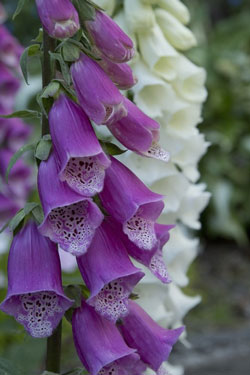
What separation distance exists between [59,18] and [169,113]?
55cm

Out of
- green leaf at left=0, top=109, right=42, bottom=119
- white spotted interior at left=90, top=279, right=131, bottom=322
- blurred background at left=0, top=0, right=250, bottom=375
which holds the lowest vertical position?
blurred background at left=0, top=0, right=250, bottom=375

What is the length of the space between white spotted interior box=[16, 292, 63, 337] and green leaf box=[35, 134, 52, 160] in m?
0.15

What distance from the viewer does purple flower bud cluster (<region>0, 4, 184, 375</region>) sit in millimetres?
791

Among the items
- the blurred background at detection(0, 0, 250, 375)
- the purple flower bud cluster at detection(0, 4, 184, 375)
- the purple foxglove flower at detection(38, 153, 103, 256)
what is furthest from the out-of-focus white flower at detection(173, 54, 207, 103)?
the blurred background at detection(0, 0, 250, 375)

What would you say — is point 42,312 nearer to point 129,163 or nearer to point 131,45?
point 131,45

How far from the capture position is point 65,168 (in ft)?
2.60

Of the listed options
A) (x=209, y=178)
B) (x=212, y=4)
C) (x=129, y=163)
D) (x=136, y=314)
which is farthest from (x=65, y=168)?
(x=212, y=4)

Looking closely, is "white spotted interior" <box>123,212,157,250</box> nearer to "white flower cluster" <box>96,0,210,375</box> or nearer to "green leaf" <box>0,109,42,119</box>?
"green leaf" <box>0,109,42,119</box>

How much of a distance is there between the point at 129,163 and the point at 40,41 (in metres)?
0.42

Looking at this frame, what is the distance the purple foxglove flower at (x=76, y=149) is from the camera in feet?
2.58

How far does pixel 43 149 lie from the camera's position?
0.82m

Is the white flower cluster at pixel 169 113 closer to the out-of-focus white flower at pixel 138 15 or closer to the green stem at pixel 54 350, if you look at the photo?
the out-of-focus white flower at pixel 138 15

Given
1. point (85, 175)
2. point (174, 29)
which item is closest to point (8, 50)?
point (174, 29)

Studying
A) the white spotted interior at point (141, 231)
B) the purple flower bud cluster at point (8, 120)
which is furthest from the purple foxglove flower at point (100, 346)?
the purple flower bud cluster at point (8, 120)
